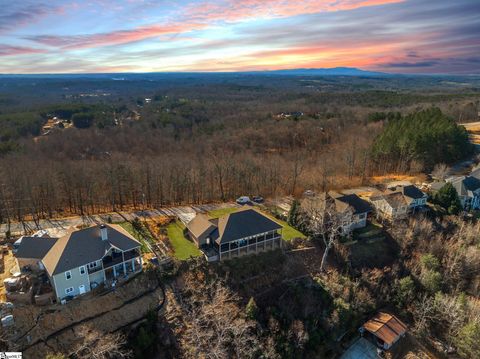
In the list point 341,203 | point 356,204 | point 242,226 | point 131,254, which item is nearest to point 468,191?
point 356,204

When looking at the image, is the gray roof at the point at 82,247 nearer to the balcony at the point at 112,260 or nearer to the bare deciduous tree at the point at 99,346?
the balcony at the point at 112,260

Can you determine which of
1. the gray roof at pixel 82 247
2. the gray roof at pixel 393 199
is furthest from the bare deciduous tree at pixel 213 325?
the gray roof at pixel 393 199

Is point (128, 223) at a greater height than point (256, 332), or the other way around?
point (128, 223)

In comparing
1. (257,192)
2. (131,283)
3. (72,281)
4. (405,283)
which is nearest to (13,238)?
(72,281)

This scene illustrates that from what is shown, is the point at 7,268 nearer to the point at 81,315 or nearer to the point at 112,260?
the point at 81,315

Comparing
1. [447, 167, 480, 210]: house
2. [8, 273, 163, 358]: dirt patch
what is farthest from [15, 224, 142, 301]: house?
[447, 167, 480, 210]: house

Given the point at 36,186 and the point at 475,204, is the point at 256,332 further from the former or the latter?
the point at 475,204

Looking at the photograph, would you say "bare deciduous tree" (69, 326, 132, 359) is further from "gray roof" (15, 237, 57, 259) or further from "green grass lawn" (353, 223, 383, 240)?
"green grass lawn" (353, 223, 383, 240)
